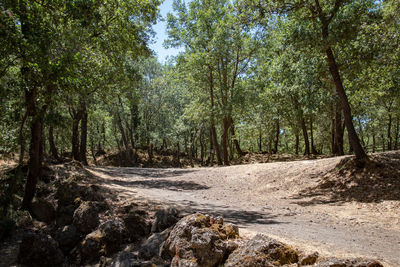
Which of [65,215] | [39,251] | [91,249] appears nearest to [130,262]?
[91,249]

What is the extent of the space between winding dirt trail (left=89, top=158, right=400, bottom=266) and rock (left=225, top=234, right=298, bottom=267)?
0.34 metres

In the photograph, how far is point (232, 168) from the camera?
16.8m

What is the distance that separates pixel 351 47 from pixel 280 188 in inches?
276

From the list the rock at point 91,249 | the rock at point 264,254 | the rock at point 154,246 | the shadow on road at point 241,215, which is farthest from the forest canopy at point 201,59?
the rock at point 264,254

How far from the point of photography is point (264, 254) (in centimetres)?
399

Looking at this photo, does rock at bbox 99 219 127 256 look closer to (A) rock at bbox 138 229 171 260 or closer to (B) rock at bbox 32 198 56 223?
(A) rock at bbox 138 229 171 260

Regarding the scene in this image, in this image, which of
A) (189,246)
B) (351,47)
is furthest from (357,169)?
(189,246)

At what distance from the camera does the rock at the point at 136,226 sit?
6.48 m

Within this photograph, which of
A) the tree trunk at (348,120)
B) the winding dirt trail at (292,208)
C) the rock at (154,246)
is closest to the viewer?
the winding dirt trail at (292,208)

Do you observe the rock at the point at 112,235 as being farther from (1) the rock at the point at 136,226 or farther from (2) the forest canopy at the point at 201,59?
(2) the forest canopy at the point at 201,59

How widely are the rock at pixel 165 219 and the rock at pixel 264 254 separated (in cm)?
216

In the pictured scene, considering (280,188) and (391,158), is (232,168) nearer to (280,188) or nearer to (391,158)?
(280,188)

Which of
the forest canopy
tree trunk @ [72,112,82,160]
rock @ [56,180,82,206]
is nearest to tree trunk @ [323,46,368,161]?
the forest canopy

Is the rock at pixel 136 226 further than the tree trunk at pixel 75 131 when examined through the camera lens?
No
